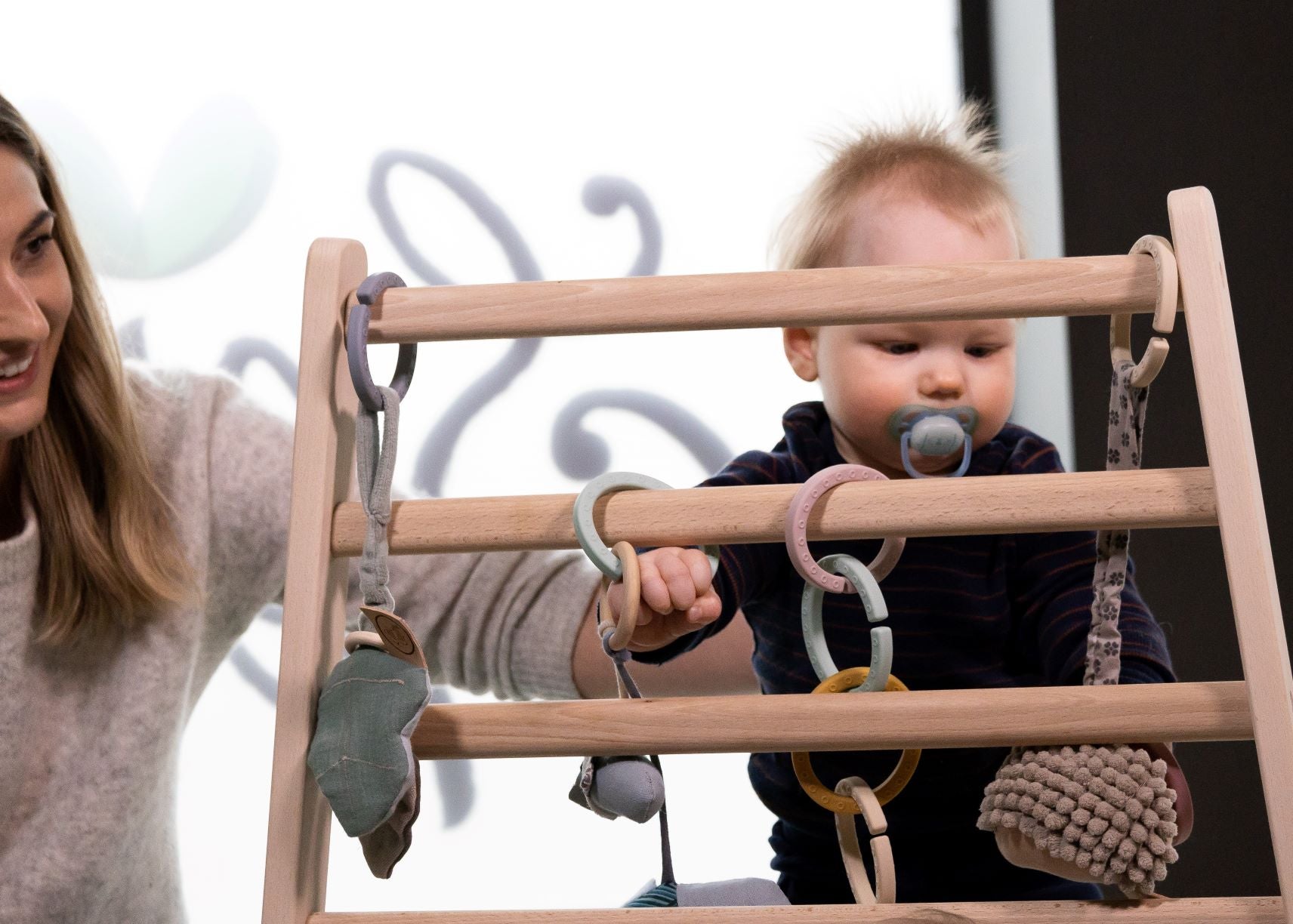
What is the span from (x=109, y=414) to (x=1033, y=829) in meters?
0.69

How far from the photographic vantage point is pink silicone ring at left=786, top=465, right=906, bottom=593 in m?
0.51

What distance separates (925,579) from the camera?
29.5 inches

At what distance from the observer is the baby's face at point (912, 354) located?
72 centimetres

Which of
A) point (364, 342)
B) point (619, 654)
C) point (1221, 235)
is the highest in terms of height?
point (1221, 235)

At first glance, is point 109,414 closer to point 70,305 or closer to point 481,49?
point 70,305

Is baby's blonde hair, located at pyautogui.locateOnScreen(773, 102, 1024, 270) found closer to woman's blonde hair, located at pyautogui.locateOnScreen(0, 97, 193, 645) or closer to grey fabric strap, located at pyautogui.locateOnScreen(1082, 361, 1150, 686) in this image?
grey fabric strap, located at pyautogui.locateOnScreen(1082, 361, 1150, 686)

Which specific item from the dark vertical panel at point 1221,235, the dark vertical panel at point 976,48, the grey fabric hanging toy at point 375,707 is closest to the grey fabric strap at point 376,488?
the grey fabric hanging toy at point 375,707

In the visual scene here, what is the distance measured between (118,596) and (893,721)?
23.1 inches

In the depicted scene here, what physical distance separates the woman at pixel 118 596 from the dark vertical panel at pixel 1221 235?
0.56 metres

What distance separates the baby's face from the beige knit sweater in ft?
0.78

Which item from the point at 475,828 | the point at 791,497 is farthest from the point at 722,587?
the point at 475,828

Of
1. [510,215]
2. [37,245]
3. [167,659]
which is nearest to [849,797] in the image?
[167,659]

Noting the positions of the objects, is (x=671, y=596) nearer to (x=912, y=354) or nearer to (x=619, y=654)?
(x=619, y=654)

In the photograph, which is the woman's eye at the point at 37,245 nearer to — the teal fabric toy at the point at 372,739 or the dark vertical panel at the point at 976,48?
the teal fabric toy at the point at 372,739
